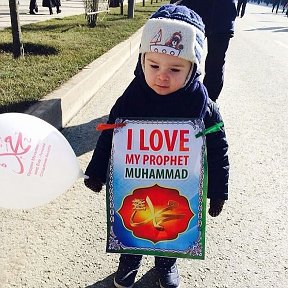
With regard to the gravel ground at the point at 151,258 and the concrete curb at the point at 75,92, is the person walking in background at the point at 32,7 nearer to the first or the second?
the concrete curb at the point at 75,92

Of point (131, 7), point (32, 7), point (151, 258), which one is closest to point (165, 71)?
point (151, 258)

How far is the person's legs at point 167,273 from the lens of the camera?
1882 mm

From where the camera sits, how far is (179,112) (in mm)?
1683

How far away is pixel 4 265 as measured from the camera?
6.44 ft

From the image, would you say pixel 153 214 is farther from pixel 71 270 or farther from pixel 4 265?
pixel 4 265

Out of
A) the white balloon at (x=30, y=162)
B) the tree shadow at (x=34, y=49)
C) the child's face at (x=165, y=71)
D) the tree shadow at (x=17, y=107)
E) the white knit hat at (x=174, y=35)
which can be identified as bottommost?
the tree shadow at (x=34, y=49)

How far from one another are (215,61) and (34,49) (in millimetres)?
3224

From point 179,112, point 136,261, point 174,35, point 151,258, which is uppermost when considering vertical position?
point 174,35

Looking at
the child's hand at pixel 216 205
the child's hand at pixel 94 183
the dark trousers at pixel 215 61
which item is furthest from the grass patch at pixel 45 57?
the child's hand at pixel 216 205

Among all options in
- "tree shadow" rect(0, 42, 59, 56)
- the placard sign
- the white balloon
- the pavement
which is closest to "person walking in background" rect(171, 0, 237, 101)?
the pavement

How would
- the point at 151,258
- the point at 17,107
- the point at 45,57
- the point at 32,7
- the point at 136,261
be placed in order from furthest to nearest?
the point at 32,7
the point at 45,57
the point at 17,107
the point at 151,258
the point at 136,261

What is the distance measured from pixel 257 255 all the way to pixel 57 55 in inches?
167

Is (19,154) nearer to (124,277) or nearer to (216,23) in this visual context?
(124,277)

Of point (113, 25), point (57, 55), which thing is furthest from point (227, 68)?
point (113, 25)
